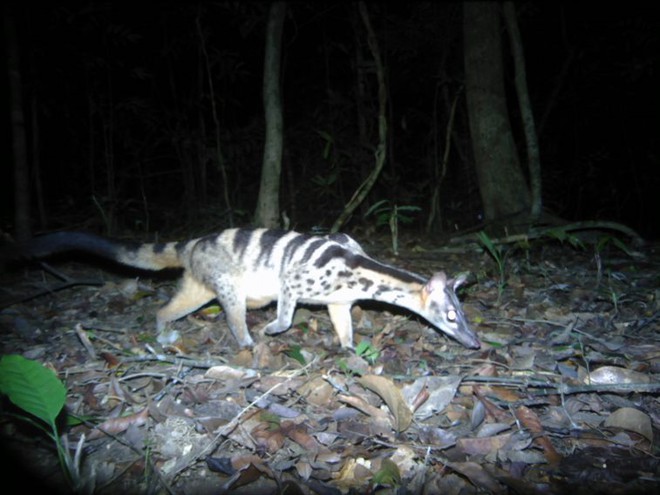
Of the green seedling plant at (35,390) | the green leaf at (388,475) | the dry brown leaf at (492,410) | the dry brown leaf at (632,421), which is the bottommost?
the green leaf at (388,475)

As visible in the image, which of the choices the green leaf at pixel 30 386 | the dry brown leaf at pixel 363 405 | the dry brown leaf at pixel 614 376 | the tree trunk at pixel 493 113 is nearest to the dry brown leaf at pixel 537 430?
the dry brown leaf at pixel 614 376

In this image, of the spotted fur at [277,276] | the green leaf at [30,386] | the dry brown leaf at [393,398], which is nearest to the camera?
the green leaf at [30,386]

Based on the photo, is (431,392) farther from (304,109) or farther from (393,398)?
(304,109)

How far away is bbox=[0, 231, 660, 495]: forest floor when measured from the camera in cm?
225

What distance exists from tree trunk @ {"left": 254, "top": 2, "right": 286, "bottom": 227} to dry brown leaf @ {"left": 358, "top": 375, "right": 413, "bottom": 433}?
4315 mm

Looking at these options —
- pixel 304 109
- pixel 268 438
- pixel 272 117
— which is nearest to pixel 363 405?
pixel 268 438

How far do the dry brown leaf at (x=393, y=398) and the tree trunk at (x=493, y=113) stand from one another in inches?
211

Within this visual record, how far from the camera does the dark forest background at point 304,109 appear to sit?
8664 millimetres

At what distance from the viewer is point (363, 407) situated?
2725 mm

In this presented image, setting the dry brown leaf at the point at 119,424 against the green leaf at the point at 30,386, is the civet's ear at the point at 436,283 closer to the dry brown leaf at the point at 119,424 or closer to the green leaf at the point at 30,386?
the dry brown leaf at the point at 119,424

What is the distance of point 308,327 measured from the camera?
15.8 ft

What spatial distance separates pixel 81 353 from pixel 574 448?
3646mm

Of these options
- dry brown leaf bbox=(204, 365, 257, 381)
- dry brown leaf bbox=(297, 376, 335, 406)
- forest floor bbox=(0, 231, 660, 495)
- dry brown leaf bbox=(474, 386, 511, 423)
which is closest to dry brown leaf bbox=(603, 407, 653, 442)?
forest floor bbox=(0, 231, 660, 495)

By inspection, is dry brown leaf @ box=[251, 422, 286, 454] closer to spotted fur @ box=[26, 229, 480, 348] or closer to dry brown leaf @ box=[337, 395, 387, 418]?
dry brown leaf @ box=[337, 395, 387, 418]
